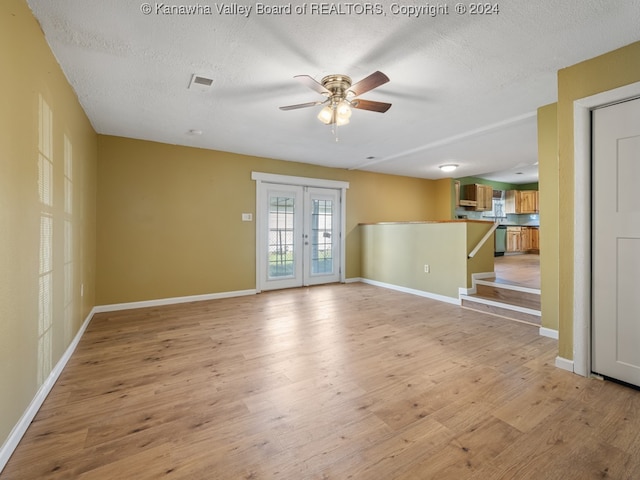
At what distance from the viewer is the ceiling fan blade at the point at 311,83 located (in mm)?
2104

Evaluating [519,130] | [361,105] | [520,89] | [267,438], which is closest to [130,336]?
[267,438]

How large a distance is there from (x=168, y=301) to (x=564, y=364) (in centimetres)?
476

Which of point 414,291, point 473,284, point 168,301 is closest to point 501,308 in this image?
point 473,284

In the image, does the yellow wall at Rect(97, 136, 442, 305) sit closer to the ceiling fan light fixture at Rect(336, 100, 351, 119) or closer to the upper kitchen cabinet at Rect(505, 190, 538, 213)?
the ceiling fan light fixture at Rect(336, 100, 351, 119)

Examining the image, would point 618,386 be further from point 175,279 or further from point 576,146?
point 175,279

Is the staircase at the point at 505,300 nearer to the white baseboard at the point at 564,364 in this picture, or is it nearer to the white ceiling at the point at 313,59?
the white baseboard at the point at 564,364

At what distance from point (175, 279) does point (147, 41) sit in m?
3.31

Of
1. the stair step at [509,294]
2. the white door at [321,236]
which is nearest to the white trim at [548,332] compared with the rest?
the stair step at [509,294]

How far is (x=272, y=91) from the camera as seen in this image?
2797 millimetres

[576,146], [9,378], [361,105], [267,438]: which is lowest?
[267,438]

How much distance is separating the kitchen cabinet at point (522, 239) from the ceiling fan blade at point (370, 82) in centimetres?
779

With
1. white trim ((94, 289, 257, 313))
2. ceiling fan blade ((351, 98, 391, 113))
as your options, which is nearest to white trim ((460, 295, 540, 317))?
ceiling fan blade ((351, 98, 391, 113))

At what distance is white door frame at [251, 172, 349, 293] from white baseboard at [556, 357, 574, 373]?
13.5ft

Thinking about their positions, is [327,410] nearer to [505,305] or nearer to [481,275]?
[505,305]
